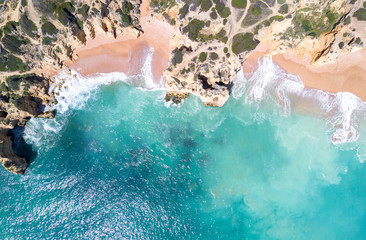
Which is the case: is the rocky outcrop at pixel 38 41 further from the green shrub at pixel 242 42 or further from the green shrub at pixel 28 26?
the green shrub at pixel 242 42

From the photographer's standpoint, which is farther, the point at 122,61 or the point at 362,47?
the point at 122,61

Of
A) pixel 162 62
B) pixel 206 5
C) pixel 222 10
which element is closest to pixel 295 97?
pixel 222 10

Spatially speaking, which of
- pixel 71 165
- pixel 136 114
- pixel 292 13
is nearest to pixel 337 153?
pixel 292 13

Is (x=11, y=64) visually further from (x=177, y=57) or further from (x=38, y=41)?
(x=177, y=57)

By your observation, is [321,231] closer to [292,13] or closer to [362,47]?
[362,47]

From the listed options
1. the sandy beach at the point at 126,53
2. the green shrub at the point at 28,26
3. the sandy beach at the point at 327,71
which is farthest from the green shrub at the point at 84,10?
the sandy beach at the point at 327,71

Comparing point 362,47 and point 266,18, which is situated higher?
point 266,18
